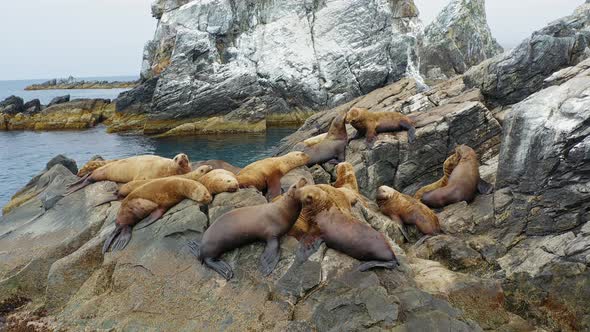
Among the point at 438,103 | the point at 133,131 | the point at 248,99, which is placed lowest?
the point at 133,131

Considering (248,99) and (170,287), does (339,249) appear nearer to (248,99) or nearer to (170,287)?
(170,287)

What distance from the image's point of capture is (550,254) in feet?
23.4

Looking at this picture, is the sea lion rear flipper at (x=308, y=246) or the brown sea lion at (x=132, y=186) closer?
the sea lion rear flipper at (x=308, y=246)

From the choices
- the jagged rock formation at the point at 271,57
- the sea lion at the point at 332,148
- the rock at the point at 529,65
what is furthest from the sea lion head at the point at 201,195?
the jagged rock formation at the point at 271,57

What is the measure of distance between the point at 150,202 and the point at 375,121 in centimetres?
725

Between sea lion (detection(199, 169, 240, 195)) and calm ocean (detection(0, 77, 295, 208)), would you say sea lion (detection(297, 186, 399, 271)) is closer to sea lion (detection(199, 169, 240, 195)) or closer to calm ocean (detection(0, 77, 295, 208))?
Answer: sea lion (detection(199, 169, 240, 195))

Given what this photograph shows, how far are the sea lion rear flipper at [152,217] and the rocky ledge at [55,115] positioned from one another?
1556 inches

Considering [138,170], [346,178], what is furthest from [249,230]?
[138,170]

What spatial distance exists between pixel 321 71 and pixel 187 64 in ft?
36.5

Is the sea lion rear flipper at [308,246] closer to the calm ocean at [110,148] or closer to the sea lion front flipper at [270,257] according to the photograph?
the sea lion front flipper at [270,257]

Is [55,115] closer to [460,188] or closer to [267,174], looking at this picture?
[267,174]

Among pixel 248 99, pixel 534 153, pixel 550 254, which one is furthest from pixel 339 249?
pixel 248 99

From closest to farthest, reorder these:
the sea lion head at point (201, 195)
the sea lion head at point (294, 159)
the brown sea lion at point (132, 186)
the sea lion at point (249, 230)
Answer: the sea lion at point (249, 230), the sea lion head at point (201, 195), the brown sea lion at point (132, 186), the sea lion head at point (294, 159)

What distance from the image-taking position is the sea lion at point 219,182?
859 cm
